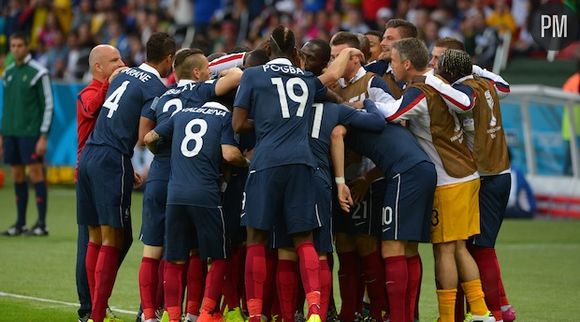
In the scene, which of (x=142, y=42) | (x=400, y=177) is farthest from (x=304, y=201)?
(x=142, y=42)

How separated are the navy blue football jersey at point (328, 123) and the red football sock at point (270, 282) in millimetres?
810

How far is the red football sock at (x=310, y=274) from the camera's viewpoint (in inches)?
371

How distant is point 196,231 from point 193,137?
2.40 ft

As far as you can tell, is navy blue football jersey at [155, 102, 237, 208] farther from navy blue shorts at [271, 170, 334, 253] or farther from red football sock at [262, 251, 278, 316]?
red football sock at [262, 251, 278, 316]

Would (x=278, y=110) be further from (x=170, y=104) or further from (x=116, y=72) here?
(x=116, y=72)

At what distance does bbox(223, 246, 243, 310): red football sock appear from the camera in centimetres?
1043

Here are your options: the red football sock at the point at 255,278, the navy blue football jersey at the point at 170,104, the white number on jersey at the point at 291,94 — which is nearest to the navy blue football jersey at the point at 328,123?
the white number on jersey at the point at 291,94

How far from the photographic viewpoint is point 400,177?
9.77 meters

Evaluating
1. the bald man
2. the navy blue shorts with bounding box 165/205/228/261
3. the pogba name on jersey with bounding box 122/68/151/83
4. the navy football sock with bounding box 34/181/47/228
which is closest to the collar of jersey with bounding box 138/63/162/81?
the pogba name on jersey with bounding box 122/68/151/83

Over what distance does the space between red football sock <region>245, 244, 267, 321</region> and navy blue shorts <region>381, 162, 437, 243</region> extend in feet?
3.24

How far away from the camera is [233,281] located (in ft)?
34.4

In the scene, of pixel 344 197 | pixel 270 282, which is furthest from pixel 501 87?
pixel 270 282

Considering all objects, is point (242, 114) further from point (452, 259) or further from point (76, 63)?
point (76, 63)

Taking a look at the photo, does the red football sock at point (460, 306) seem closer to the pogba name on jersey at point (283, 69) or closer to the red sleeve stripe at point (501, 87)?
the red sleeve stripe at point (501, 87)
